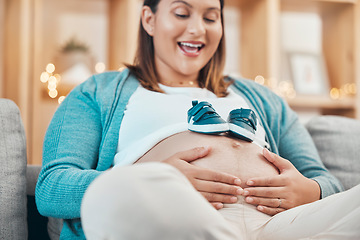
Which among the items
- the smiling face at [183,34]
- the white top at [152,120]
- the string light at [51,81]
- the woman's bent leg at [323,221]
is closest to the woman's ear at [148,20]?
the smiling face at [183,34]

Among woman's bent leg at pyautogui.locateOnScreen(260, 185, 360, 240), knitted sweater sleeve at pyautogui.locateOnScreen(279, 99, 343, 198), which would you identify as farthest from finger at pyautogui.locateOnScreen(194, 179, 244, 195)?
knitted sweater sleeve at pyautogui.locateOnScreen(279, 99, 343, 198)

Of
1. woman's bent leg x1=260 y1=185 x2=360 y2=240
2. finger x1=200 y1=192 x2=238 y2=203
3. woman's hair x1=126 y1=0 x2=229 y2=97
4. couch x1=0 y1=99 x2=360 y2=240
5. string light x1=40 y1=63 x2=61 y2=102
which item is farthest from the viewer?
string light x1=40 y1=63 x2=61 y2=102

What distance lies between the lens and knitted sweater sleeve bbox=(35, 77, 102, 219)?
1.15 m

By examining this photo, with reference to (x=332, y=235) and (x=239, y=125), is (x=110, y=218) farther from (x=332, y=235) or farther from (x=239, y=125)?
(x=239, y=125)

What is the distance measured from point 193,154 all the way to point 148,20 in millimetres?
665

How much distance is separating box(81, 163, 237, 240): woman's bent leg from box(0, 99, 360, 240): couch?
61cm

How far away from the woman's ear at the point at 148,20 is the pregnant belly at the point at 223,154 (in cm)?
52

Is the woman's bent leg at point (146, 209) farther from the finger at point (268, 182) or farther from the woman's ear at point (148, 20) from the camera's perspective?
the woman's ear at point (148, 20)

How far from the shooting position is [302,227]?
0.93 metres

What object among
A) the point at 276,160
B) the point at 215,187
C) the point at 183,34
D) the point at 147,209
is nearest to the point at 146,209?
the point at 147,209

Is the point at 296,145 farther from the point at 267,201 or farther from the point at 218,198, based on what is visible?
the point at 218,198

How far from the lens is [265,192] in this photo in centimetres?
109

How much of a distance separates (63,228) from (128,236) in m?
0.64

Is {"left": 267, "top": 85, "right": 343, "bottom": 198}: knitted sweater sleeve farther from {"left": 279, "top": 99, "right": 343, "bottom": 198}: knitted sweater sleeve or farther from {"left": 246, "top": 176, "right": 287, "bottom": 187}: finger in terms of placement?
{"left": 246, "top": 176, "right": 287, "bottom": 187}: finger
